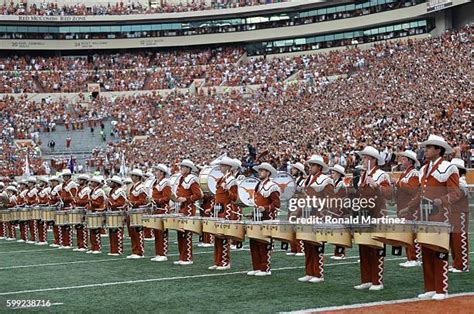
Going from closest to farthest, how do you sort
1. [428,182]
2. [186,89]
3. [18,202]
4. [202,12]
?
1. [428,182]
2. [18,202]
3. [186,89]
4. [202,12]

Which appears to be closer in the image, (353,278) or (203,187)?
(353,278)

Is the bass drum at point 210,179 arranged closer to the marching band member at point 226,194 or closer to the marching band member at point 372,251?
the marching band member at point 226,194

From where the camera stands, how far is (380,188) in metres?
11.0

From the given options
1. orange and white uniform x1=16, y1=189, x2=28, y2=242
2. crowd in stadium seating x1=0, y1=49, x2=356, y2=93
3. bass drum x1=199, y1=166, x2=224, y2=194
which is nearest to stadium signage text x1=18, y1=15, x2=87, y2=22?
A: crowd in stadium seating x1=0, y1=49, x2=356, y2=93

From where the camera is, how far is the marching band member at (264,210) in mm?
12000

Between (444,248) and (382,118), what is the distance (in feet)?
79.9

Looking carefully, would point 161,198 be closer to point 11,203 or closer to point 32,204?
point 32,204

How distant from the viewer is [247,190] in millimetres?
12898

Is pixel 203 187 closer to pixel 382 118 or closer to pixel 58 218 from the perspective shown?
pixel 58 218

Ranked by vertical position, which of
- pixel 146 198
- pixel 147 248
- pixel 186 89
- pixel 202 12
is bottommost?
pixel 147 248

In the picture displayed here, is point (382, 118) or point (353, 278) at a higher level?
point (382, 118)

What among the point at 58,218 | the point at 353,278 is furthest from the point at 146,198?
the point at 353,278

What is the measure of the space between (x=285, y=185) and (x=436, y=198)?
3472 millimetres

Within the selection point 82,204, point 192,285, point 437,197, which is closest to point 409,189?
point 437,197
